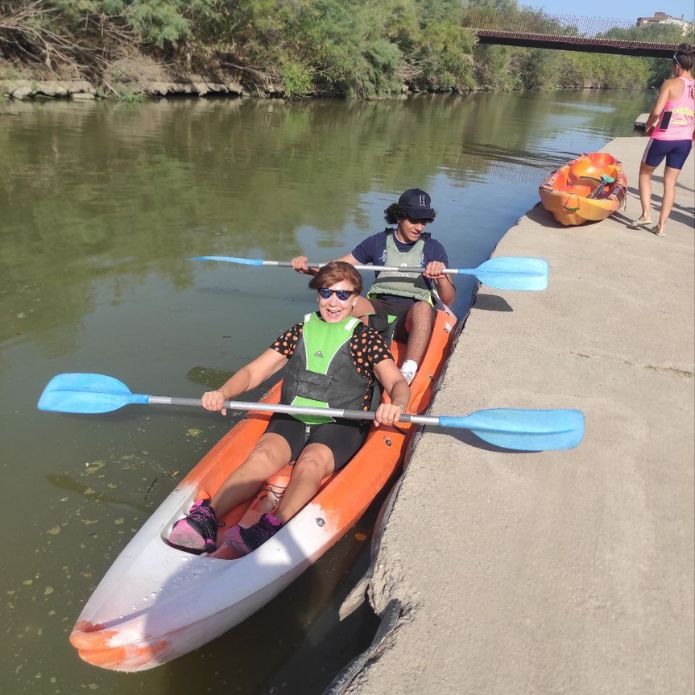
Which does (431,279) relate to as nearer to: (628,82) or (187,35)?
(187,35)

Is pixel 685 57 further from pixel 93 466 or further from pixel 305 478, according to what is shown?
pixel 93 466

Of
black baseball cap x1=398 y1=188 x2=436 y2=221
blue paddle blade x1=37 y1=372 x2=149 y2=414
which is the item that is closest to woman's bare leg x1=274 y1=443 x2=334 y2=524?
blue paddle blade x1=37 y1=372 x2=149 y2=414

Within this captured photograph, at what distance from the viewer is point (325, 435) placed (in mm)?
2867

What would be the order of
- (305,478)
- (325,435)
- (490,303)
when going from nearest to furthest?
(305,478), (325,435), (490,303)

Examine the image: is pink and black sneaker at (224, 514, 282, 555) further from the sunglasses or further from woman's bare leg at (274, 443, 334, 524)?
the sunglasses

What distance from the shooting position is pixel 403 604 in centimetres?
203

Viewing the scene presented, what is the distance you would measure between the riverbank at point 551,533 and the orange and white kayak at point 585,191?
2895 millimetres

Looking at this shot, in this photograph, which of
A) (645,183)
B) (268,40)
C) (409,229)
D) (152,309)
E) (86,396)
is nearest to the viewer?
(86,396)

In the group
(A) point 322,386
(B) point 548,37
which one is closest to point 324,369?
(A) point 322,386

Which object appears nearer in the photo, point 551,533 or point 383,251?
point 551,533

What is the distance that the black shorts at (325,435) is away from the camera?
284 centimetres

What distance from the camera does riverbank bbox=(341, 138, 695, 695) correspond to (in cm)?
184

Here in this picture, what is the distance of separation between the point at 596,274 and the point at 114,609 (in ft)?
16.3

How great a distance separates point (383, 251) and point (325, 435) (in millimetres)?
1918
